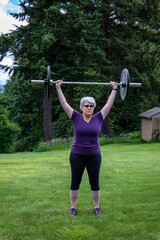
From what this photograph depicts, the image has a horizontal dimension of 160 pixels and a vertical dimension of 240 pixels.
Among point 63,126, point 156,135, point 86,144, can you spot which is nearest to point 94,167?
point 86,144

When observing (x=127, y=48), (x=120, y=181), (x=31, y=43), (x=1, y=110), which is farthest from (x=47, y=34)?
(x=120, y=181)

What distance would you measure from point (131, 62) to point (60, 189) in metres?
17.1

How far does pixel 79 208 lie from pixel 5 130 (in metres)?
12.8

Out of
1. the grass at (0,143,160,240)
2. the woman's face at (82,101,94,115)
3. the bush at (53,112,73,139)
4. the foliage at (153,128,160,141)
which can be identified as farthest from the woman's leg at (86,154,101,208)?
the bush at (53,112,73,139)

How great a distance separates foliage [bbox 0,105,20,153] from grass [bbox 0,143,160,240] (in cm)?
958

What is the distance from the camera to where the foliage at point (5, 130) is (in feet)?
53.7

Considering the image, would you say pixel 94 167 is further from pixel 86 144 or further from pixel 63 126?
pixel 63 126

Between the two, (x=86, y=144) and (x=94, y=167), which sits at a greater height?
(x=86, y=144)

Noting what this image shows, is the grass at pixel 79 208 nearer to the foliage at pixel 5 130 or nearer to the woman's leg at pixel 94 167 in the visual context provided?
the woman's leg at pixel 94 167

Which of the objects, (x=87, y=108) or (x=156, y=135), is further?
(x=156, y=135)

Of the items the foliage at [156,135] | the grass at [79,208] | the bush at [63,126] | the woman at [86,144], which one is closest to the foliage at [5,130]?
the bush at [63,126]

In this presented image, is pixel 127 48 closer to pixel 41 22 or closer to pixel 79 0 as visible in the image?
pixel 79 0

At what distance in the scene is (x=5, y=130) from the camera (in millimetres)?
16438

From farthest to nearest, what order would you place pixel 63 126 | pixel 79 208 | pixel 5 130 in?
pixel 63 126, pixel 5 130, pixel 79 208
